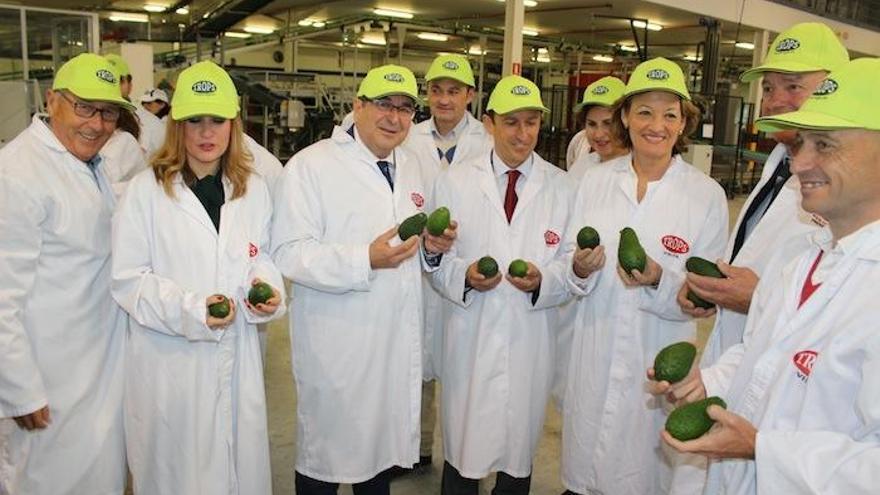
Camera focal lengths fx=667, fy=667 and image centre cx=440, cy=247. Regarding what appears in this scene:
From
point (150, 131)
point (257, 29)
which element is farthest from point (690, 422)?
point (257, 29)

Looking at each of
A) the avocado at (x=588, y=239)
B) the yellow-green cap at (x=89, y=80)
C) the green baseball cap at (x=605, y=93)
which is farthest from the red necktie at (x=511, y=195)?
the yellow-green cap at (x=89, y=80)

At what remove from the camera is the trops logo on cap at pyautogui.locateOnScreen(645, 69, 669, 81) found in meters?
2.38

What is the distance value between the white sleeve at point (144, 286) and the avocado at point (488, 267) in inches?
35.3

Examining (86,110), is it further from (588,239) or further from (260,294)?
(588,239)

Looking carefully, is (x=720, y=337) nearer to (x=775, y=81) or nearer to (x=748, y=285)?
(x=748, y=285)

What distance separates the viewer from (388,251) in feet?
7.30

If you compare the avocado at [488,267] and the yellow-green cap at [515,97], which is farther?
the yellow-green cap at [515,97]

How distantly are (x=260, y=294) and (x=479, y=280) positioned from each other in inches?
30.8

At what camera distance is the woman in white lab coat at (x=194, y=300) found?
203 centimetres

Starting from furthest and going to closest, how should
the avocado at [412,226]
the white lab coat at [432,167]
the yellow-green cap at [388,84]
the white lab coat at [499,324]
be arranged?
the white lab coat at [432,167] → the white lab coat at [499,324] → the yellow-green cap at [388,84] → the avocado at [412,226]

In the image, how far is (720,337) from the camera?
220cm

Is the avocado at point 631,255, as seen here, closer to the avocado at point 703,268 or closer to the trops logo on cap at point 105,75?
the avocado at point 703,268

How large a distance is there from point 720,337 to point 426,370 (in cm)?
139

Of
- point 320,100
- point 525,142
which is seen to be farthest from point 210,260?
→ point 320,100
